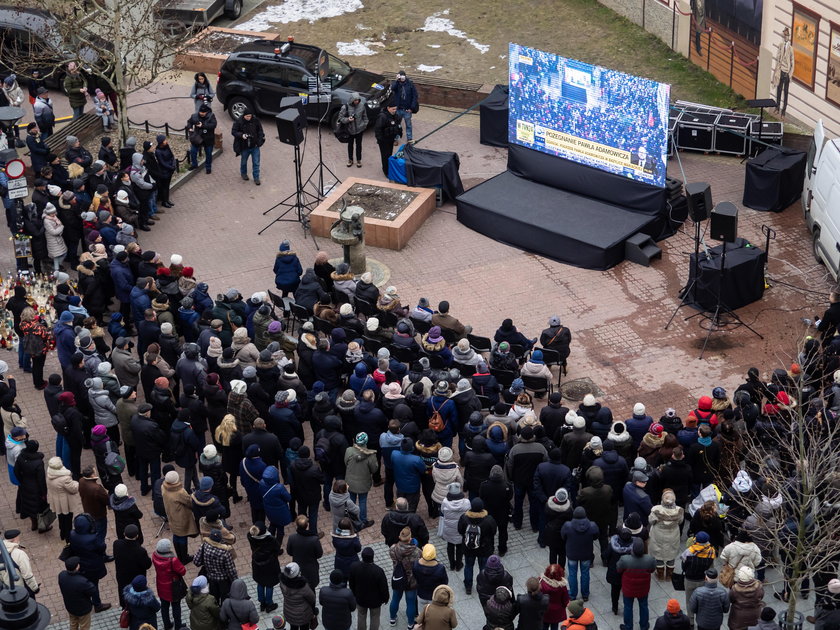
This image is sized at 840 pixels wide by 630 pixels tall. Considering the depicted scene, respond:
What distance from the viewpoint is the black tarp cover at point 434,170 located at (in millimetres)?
25375

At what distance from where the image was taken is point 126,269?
68.7 ft

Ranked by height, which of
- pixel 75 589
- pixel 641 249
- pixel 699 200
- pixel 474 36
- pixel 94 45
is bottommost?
pixel 641 249

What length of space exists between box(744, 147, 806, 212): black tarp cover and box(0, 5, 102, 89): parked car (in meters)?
13.0

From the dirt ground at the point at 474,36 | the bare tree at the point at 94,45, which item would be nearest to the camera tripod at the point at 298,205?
the bare tree at the point at 94,45

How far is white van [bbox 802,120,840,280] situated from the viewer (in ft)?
72.9

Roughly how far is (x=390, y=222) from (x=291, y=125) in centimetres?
A: 253

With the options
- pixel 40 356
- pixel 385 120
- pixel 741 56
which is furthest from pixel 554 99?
pixel 40 356

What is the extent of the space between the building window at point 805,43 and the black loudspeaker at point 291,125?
33.1ft

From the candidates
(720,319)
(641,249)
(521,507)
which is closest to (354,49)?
(641,249)

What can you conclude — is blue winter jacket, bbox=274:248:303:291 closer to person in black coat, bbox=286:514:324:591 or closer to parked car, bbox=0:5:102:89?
person in black coat, bbox=286:514:324:591

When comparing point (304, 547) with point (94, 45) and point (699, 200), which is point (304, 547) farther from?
point (94, 45)

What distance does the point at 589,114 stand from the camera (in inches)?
950

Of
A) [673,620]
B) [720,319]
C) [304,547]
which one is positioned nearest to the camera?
[673,620]

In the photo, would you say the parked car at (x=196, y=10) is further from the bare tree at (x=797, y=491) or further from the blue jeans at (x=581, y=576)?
the blue jeans at (x=581, y=576)
